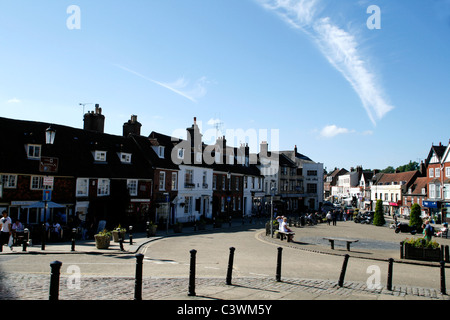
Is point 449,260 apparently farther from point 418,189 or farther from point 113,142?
point 418,189

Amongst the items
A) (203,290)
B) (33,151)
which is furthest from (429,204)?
(203,290)

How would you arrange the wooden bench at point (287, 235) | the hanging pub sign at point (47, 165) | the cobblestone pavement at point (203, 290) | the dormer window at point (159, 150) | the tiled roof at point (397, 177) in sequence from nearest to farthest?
the cobblestone pavement at point (203, 290)
the hanging pub sign at point (47, 165)
the wooden bench at point (287, 235)
the dormer window at point (159, 150)
the tiled roof at point (397, 177)

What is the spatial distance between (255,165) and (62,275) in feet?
164

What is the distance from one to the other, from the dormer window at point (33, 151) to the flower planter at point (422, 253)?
25.0m

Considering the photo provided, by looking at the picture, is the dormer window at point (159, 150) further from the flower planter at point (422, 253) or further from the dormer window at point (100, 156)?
the flower planter at point (422, 253)

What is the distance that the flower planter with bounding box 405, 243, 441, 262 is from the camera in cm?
1581

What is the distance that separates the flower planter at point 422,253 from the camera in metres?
15.8

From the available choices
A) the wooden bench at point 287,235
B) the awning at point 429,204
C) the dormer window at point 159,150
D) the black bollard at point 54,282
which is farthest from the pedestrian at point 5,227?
the awning at point 429,204

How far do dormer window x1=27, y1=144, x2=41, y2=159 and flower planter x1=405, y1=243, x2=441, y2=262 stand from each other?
25.0m

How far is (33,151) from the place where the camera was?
25.4 m

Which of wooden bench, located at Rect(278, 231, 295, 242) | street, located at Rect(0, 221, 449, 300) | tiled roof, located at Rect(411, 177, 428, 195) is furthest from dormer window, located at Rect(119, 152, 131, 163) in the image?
tiled roof, located at Rect(411, 177, 428, 195)

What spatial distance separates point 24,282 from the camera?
9.57 m

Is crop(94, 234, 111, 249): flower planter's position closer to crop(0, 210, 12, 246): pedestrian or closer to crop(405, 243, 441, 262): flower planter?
crop(0, 210, 12, 246): pedestrian
